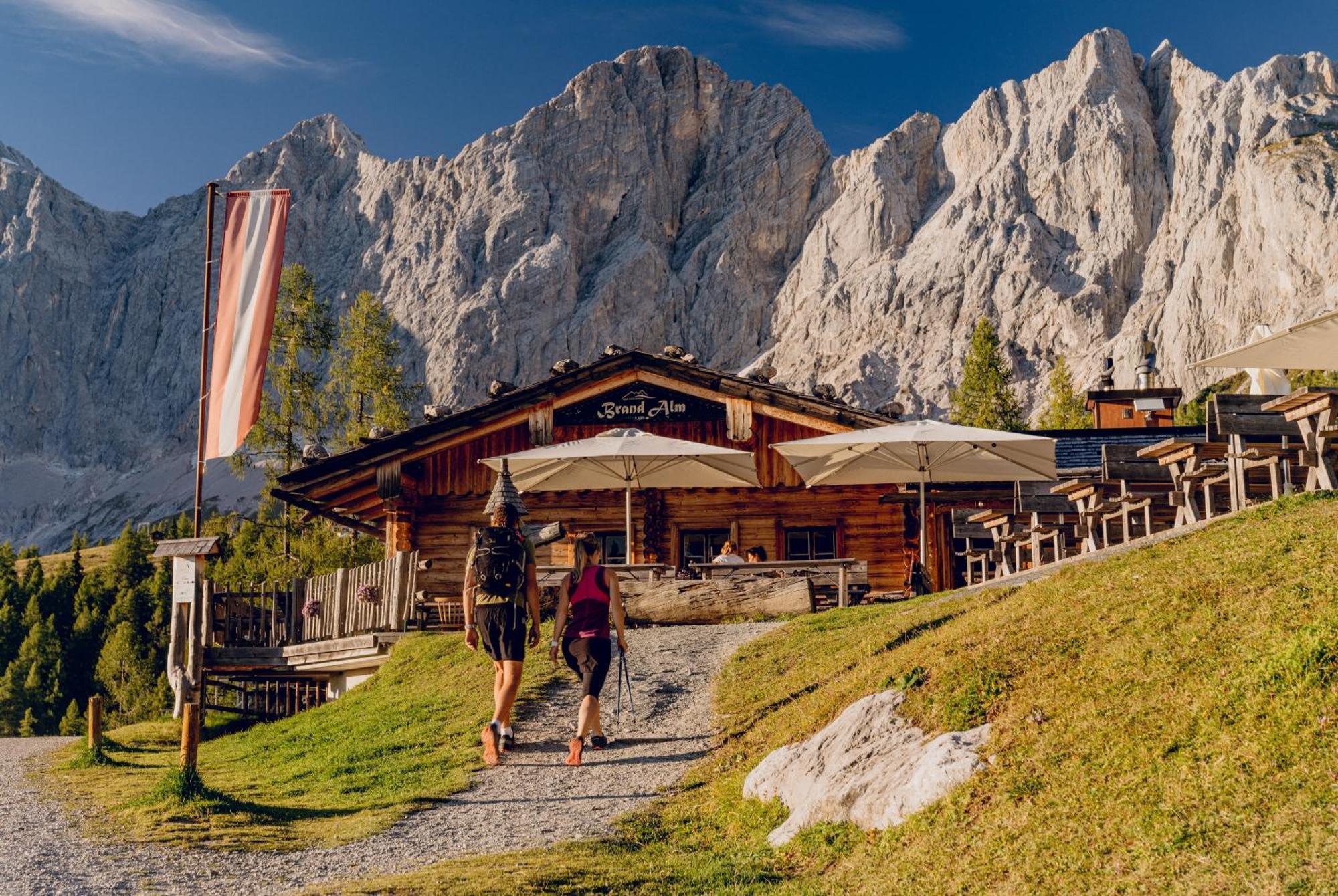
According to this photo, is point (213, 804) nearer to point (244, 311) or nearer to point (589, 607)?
point (589, 607)

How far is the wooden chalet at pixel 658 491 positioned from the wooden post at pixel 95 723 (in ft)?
30.2

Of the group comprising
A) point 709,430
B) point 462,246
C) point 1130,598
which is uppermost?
point 462,246

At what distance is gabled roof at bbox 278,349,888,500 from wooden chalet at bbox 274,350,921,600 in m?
0.03

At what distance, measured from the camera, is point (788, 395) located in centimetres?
2439

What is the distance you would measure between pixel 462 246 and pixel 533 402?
122 metres

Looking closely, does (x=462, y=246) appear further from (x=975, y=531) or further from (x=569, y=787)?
(x=569, y=787)

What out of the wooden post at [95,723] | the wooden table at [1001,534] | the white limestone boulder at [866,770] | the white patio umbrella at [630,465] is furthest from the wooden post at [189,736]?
the wooden table at [1001,534]

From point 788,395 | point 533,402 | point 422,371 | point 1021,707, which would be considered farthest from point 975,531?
point 422,371

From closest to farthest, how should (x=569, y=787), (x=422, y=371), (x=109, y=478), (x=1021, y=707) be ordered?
(x=1021, y=707)
(x=569, y=787)
(x=422, y=371)
(x=109, y=478)

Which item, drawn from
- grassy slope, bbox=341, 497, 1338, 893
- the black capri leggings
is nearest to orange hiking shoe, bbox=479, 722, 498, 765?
the black capri leggings

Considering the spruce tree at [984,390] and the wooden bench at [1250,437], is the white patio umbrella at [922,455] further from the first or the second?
the spruce tree at [984,390]

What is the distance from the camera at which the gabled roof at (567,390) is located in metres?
23.3

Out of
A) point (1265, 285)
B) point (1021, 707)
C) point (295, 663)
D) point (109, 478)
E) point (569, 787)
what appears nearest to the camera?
point (1021, 707)

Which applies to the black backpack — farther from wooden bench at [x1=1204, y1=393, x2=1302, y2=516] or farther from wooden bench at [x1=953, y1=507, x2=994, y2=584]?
wooden bench at [x1=953, y1=507, x2=994, y2=584]
